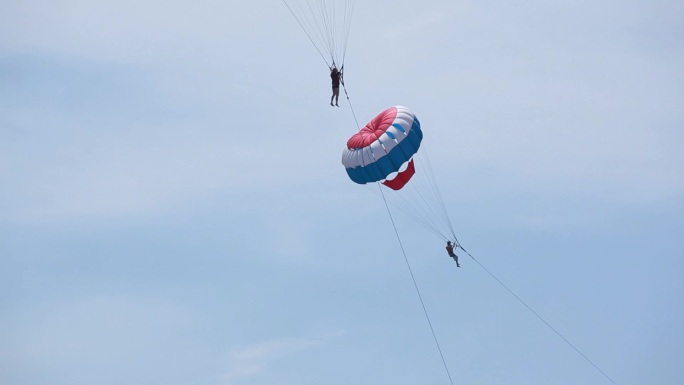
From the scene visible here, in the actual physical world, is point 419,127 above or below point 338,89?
below

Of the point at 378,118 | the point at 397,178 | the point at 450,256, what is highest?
the point at 378,118

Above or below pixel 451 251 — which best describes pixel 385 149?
above

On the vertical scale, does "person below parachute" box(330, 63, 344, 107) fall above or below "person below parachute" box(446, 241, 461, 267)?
above

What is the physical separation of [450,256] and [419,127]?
17.6ft

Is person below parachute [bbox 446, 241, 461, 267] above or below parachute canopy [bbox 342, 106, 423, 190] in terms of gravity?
below

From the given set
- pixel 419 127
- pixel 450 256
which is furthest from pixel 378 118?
pixel 450 256

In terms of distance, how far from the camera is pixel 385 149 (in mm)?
33531

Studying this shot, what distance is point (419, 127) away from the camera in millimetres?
35062

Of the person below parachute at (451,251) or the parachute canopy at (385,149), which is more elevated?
the parachute canopy at (385,149)

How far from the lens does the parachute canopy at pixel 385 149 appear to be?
111ft

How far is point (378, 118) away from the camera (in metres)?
35.5

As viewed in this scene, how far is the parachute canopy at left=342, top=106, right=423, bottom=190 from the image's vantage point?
111ft

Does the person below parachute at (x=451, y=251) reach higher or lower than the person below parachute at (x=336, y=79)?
lower

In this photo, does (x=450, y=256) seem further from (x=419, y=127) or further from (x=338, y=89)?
(x=338, y=89)
